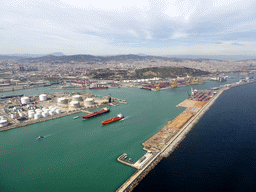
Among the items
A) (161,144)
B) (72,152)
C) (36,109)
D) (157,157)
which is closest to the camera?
(157,157)

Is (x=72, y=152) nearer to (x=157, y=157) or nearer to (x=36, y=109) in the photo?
(x=157, y=157)

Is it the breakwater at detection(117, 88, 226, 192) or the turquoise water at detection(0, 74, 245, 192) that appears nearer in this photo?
the breakwater at detection(117, 88, 226, 192)

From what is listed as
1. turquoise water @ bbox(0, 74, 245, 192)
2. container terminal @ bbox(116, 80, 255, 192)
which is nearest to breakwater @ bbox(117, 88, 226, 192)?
container terminal @ bbox(116, 80, 255, 192)

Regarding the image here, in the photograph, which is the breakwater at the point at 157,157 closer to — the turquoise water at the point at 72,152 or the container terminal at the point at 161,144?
the container terminal at the point at 161,144

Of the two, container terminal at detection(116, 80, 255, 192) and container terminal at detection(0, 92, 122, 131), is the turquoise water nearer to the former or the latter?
container terminal at detection(116, 80, 255, 192)

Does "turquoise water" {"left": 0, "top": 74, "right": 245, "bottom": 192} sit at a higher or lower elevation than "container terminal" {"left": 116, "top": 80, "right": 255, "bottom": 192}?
lower

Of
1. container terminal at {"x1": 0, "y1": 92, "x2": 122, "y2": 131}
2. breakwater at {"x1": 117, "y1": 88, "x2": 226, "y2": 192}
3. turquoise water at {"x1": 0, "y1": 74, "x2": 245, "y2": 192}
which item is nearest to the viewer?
breakwater at {"x1": 117, "y1": 88, "x2": 226, "y2": 192}

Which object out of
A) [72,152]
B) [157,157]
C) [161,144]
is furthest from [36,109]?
[157,157]

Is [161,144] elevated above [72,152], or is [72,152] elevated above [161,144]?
[161,144]

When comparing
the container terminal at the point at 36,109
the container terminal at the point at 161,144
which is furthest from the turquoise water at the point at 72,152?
the container terminal at the point at 36,109
